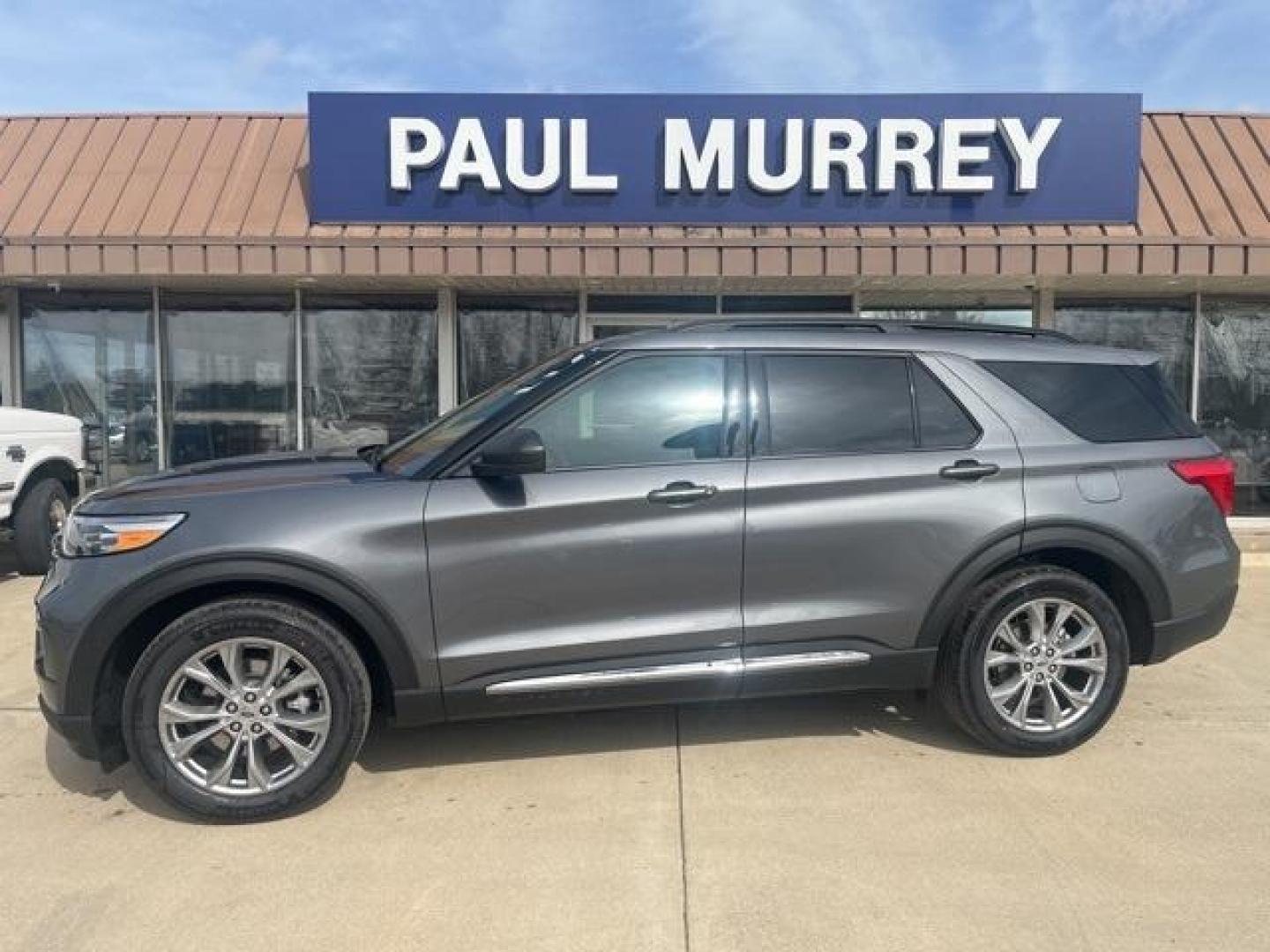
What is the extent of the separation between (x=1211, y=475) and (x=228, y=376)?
8.45 meters

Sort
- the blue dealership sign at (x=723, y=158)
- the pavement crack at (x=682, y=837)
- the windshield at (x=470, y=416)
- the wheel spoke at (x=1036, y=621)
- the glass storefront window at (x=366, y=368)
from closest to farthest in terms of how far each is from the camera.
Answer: the pavement crack at (x=682, y=837) < the windshield at (x=470, y=416) < the wheel spoke at (x=1036, y=621) < the blue dealership sign at (x=723, y=158) < the glass storefront window at (x=366, y=368)

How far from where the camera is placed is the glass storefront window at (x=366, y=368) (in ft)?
30.8

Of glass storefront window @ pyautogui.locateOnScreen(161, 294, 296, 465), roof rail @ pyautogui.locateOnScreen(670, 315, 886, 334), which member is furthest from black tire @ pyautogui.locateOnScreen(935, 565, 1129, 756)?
glass storefront window @ pyautogui.locateOnScreen(161, 294, 296, 465)

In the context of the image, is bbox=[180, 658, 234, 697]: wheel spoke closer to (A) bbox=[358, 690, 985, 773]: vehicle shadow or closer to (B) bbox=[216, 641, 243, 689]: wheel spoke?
(B) bbox=[216, 641, 243, 689]: wheel spoke

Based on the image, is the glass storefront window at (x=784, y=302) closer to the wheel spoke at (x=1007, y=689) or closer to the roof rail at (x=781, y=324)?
the roof rail at (x=781, y=324)

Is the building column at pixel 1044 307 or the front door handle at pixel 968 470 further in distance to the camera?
the building column at pixel 1044 307

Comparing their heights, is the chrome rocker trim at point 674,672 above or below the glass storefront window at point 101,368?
below

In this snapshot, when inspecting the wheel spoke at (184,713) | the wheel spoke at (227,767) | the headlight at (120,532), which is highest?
the headlight at (120,532)

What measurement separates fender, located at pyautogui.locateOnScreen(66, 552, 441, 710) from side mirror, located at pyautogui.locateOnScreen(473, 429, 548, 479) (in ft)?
2.01

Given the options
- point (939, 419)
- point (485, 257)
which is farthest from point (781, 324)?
point (485, 257)

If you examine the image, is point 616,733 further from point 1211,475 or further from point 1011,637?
point 1211,475

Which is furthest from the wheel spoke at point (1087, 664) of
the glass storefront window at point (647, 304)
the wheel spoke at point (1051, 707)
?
the glass storefront window at point (647, 304)

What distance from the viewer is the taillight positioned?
4.03m

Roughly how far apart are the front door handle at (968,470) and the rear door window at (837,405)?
174mm
